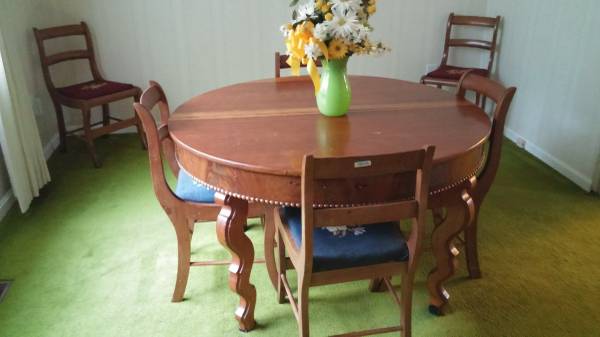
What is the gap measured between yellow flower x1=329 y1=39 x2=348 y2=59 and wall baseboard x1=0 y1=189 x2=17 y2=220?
2.19 m

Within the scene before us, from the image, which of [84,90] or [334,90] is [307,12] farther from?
[84,90]

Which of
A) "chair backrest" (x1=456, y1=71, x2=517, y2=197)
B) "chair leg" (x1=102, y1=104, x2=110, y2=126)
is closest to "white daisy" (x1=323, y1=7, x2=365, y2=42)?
"chair backrest" (x1=456, y1=71, x2=517, y2=197)

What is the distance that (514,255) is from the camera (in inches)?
92.2

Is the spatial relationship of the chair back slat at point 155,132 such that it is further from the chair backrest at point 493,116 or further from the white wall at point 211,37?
the white wall at point 211,37

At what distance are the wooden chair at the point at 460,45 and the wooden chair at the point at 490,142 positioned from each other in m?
1.54

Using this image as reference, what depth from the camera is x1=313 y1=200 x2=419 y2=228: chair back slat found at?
137 cm

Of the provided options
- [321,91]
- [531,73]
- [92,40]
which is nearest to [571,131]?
[531,73]

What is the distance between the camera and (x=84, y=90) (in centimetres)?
336

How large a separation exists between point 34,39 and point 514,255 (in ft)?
11.5

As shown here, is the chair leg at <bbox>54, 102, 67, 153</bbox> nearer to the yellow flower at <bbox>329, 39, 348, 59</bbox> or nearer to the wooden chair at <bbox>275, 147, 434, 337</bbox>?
the wooden chair at <bbox>275, 147, 434, 337</bbox>

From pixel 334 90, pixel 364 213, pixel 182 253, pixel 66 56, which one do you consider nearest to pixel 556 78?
pixel 334 90

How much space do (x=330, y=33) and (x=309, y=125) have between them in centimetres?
36

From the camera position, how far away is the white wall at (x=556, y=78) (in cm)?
293

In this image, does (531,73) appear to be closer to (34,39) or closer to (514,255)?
(514,255)
